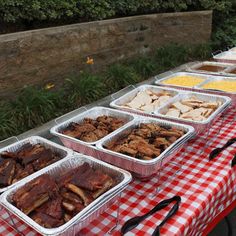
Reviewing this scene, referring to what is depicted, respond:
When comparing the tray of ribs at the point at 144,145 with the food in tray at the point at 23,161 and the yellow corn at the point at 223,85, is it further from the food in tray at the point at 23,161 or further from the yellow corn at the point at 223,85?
the yellow corn at the point at 223,85

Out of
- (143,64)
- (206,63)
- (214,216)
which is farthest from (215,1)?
(214,216)

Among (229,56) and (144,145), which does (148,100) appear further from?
(229,56)

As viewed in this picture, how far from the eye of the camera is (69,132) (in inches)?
63.9

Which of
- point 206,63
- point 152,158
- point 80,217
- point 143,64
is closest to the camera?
point 80,217

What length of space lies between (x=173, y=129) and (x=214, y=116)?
278mm

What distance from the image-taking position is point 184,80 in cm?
252

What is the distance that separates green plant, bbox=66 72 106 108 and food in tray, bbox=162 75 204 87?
118 cm

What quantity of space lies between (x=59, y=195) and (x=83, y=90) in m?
2.40

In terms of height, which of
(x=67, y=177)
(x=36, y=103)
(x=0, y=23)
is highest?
(x=0, y=23)

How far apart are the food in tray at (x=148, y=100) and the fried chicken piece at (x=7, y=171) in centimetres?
88

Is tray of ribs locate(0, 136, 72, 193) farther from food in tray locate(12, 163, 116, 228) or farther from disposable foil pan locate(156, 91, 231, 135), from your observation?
disposable foil pan locate(156, 91, 231, 135)

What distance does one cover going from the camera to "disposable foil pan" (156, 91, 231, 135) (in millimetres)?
1641

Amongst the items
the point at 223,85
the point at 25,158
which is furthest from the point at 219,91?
the point at 25,158

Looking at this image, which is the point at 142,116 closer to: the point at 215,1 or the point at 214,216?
the point at 214,216
